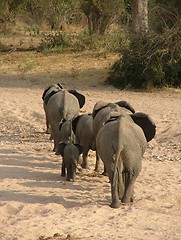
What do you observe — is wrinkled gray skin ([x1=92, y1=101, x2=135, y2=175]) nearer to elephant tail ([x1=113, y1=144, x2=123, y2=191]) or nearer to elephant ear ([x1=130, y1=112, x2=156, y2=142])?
elephant ear ([x1=130, y1=112, x2=156, y2=142])

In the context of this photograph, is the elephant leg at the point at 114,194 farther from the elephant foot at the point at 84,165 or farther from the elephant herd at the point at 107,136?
the elephant foot at the point at 84,165

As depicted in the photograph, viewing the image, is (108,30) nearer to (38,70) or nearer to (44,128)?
(38,70)

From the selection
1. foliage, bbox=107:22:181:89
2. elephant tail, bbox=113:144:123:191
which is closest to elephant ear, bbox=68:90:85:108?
elephant tail, bbox=113:144:123:191

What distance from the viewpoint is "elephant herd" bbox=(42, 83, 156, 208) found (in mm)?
8344

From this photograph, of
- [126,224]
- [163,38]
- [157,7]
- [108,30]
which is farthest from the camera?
[108,30]

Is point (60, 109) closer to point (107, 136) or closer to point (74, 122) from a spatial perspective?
point (74, 122)

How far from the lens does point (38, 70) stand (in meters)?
21.7

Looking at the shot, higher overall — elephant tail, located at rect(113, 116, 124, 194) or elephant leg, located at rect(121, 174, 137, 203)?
elephant tail, located at rect(113, 116, 124, 194)

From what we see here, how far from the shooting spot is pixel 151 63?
61.1 feet

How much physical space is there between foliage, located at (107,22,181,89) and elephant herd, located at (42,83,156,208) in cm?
655

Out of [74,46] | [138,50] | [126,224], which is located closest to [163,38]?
[138,50]

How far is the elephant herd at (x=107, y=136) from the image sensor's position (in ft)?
27.4

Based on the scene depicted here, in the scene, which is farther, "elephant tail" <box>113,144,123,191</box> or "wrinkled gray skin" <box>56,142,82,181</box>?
"wrinkled gray skin" <box>56,142,82,181</box>

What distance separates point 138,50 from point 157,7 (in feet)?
5.86
